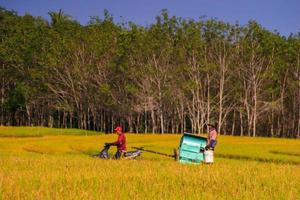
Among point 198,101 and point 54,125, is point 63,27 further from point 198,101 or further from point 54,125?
point 198,101

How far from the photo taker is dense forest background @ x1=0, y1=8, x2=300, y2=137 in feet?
265

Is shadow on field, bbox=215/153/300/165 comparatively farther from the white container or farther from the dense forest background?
the dense forest background

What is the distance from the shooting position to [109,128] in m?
101

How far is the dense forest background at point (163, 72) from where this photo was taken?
80875 mm

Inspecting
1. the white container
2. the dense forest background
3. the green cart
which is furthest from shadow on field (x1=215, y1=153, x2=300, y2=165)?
the dense forest background

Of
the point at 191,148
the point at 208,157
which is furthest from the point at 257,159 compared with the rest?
the point at 208,157

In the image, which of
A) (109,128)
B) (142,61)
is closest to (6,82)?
(109,128)

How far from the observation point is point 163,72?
265 feet

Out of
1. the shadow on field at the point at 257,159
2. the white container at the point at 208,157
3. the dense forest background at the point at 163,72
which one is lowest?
the shadow on field at the point at 257,159

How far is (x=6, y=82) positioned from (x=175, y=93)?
33.4 meters

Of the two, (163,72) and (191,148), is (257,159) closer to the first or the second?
(191,148)

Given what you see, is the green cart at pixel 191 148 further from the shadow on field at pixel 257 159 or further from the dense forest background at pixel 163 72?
the dense forest background at pixel 163 72

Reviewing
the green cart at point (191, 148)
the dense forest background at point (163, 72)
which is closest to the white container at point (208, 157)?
the green cart at point (191, 148)

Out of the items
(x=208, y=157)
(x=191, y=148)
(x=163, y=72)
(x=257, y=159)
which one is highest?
(x=163, y=72)
